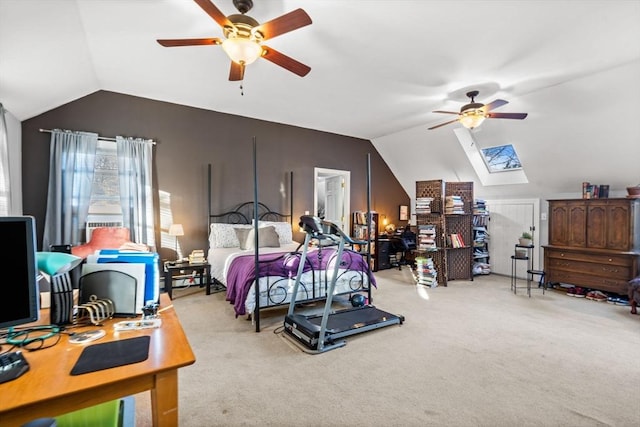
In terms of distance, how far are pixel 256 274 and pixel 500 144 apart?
16.0ft

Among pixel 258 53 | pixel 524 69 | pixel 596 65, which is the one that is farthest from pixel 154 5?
pixel 596 65

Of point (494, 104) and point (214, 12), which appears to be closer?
point (214, 12)

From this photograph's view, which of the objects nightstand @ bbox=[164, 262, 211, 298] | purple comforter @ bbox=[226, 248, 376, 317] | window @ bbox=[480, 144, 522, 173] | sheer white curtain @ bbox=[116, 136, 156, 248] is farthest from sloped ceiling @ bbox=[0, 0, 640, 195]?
nightstand @ bbox=[164, 262, 211, 298]

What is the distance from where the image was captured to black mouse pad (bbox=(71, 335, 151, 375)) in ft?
3.38

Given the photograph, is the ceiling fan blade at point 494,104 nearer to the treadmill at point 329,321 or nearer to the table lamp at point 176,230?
the treadmill at point 329,321

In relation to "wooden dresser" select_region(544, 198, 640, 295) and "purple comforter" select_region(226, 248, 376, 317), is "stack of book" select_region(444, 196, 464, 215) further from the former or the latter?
"purple comforter" select_region(226, 248, 376, 317)

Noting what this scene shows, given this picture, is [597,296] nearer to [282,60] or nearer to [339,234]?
[339,234]

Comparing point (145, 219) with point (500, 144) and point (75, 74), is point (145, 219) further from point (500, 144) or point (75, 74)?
point (500, 144)

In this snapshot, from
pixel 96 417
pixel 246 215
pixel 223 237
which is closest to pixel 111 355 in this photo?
pixel 96 417

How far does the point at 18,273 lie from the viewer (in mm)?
1100

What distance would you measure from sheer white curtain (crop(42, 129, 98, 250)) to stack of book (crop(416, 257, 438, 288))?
17.3 feet

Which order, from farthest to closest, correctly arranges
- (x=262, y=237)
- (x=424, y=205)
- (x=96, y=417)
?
(x=424, y=205) < (x=262, y=237) < (x=96, y=417)

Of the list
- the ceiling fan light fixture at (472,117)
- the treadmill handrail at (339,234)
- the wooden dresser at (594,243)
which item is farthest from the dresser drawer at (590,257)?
the treadmill handrail at (339,234)

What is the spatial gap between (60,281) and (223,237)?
3.57 metres
